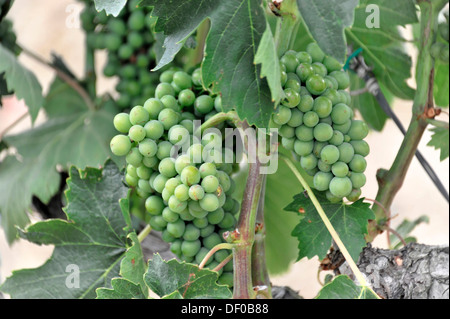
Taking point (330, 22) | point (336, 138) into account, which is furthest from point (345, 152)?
point (330, 22)

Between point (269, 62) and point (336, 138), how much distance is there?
4.9 inches

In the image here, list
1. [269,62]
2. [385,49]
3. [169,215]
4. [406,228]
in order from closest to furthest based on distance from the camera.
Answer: [269,62] → [169,215] → [385,49] → [406,228]

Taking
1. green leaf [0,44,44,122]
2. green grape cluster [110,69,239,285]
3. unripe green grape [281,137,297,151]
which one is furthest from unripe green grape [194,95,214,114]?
green leaf [0,44,44,122]

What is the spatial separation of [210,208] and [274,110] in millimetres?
114

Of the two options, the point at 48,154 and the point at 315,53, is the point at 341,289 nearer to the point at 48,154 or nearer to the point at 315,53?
the point at 315,53

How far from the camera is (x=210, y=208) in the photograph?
51cm

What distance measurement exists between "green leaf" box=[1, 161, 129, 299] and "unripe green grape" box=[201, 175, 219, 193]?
0.53 feet

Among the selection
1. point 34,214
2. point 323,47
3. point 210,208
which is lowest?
point 34,214

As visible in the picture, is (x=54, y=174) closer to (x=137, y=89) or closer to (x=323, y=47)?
(x=137, y=89)

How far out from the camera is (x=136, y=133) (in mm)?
518

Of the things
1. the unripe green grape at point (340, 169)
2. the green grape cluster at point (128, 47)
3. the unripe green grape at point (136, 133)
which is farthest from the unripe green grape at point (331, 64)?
the green grape cluster at point (128, 47)

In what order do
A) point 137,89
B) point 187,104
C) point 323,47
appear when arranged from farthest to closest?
point 137,89, point 187,104, point 323,47

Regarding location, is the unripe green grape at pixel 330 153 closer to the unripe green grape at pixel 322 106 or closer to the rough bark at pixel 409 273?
the unripe green grape at pixel 322 106

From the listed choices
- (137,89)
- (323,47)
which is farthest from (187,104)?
(137,89)
